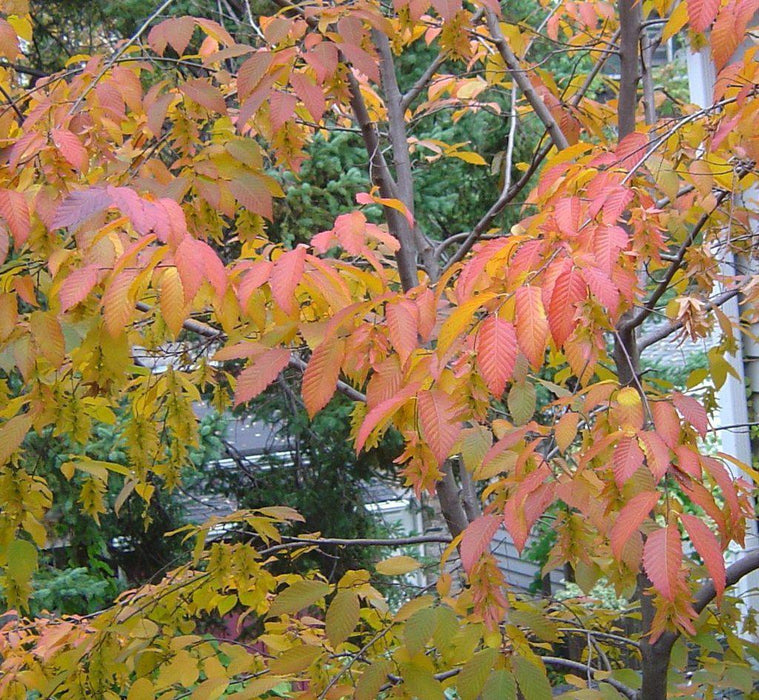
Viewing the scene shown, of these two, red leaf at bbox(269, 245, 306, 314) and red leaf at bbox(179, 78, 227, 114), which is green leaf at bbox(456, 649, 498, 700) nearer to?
red leaf at bbox(269, 245, 306, 314)

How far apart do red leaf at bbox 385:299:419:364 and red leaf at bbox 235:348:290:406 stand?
0.66ft

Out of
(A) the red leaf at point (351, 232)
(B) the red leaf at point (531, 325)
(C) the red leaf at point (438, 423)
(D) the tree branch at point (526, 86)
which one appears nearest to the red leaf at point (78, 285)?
(A) the red leaf at point (351, 232)

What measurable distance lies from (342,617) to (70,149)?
105 centimetres

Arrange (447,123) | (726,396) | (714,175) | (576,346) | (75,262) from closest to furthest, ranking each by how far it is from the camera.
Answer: (576,346)
(75,262)
(714,175)
(726,396)
(447,123)

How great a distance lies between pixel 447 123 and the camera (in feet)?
18.2

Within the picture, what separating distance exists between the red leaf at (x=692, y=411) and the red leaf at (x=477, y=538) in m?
0.33

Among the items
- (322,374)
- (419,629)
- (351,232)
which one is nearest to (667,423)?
(322,374)

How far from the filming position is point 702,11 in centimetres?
130

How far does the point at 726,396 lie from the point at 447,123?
2622mm

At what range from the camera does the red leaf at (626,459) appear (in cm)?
108

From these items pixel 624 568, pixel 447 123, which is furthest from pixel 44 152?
pixel 447 123

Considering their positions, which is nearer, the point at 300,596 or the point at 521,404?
the point at 521,404

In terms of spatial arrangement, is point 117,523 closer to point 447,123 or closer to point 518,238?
point 447,123

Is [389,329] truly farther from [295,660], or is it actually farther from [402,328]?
[295,660]
